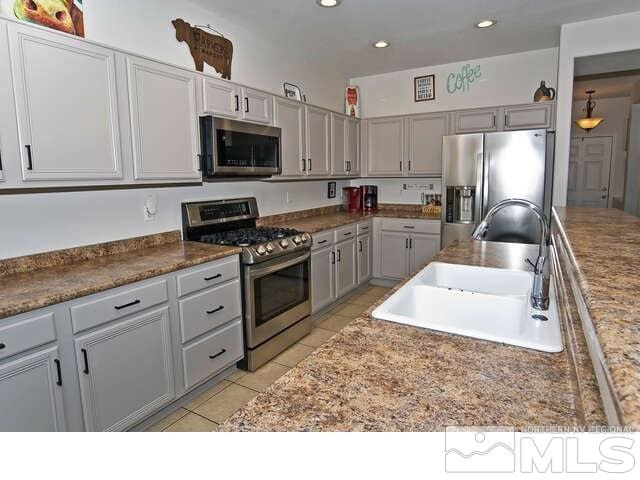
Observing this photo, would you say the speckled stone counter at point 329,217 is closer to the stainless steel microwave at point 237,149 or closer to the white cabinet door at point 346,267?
the white cabinet door at point 346,267

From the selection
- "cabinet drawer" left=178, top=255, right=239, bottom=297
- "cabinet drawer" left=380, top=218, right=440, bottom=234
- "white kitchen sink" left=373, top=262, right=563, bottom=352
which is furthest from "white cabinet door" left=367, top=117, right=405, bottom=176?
"white kitchen sink" left=373, top=262, right=563, bottom=352

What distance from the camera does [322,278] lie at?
3.71 metres

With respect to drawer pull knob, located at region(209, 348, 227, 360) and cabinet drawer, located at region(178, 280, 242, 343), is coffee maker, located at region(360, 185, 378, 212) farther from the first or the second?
drawer pull knob, located at region(209, 348, 227, 360)

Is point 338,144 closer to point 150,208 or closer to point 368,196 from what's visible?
point 368,196

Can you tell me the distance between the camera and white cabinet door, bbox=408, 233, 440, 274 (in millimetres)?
4285

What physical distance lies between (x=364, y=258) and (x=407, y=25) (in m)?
2.38

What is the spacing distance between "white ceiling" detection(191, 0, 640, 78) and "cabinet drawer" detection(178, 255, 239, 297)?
1943 millimetres

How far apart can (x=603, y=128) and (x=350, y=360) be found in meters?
7.51

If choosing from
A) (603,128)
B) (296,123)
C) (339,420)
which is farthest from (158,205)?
(603,128)

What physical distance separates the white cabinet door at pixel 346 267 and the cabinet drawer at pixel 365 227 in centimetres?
18

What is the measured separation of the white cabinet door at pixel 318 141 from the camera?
3.85 m

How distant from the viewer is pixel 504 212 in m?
3.71

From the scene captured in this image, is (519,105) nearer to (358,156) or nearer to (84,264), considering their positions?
(358,156)

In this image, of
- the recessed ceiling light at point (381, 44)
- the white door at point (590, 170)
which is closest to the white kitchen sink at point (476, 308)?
the recessed ceiling light at point (381, 44)
